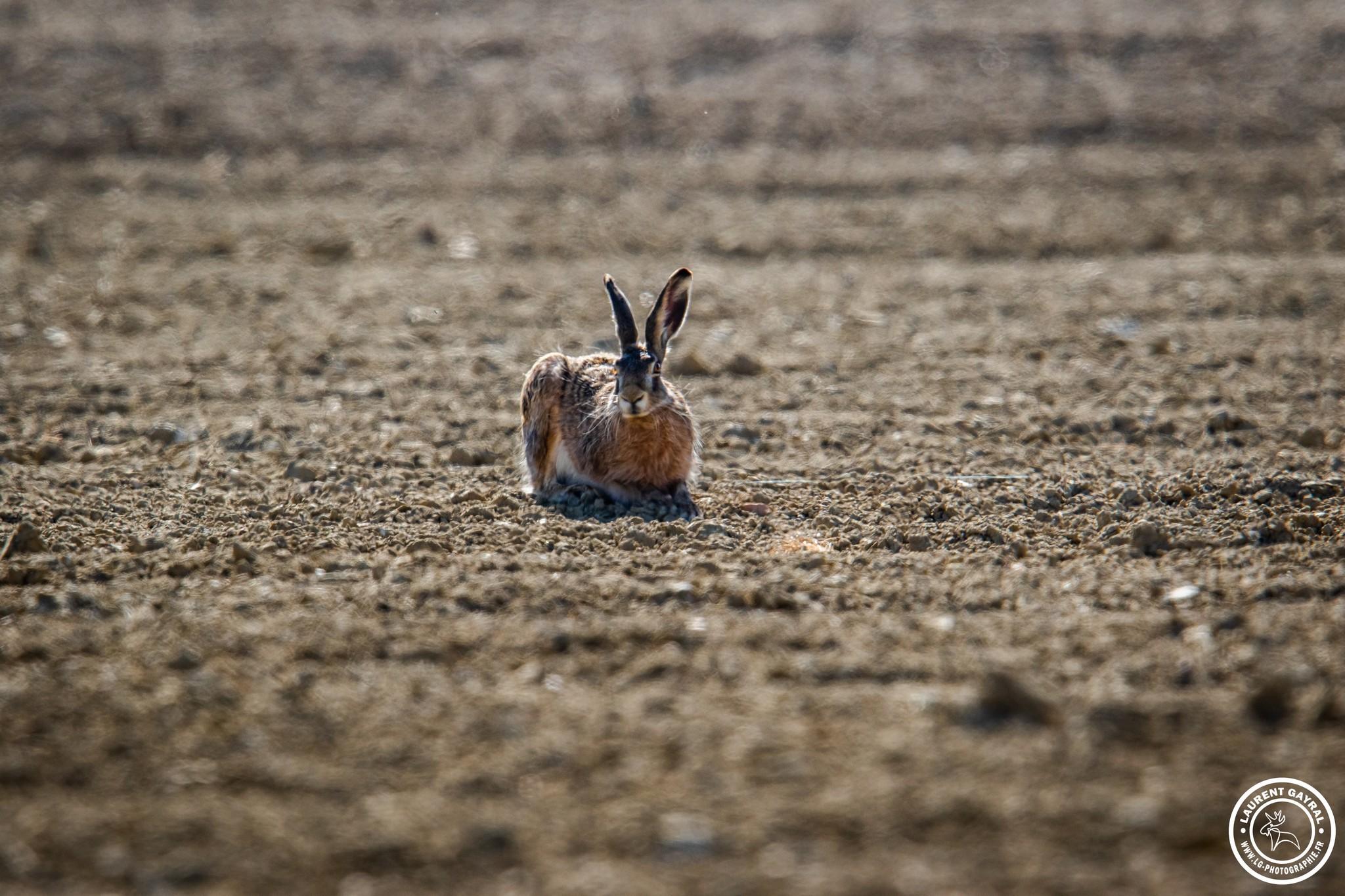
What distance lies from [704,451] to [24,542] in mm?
3369

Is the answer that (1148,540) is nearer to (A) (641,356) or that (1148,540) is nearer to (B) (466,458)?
(A) (641,356)

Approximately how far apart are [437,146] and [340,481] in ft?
23.9

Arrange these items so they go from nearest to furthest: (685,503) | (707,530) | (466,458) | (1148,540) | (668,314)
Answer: (1148,540) < (707,530) < (685,503) < (668,314) < (466,458)

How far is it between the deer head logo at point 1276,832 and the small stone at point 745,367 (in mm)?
5376

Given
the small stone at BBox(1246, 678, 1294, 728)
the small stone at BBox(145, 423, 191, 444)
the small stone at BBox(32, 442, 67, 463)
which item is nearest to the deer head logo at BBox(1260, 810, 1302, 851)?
the small stone at BBox(1246, 678, 1294, 728)

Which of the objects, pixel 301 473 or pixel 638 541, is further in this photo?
pixel 301 473

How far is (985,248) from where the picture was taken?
11359mm

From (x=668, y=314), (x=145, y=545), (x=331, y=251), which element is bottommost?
(x=145, y=545)

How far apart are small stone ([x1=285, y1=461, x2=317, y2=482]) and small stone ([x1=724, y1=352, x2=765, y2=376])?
9.60ft

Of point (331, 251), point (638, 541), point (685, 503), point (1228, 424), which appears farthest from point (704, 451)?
point (331, 251)

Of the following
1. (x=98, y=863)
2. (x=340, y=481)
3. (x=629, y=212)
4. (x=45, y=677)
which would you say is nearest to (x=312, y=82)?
(x=629, y=212)

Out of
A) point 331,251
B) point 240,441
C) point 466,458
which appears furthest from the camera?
point 331,251

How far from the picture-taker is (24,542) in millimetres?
6121

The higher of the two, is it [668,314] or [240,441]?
[668,314]
